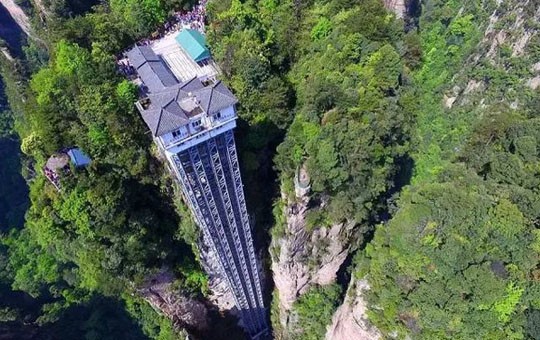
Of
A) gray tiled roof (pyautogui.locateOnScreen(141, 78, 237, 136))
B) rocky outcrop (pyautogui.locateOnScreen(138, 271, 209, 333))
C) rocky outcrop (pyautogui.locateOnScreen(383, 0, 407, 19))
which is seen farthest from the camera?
rocky outcrop (pyautogui.locateOnScreen(383, 0, 407, 19))

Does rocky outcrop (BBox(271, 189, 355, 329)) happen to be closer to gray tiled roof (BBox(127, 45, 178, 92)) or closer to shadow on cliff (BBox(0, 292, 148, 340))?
gray tiled roof (BBox(127, 45, 178, 92))

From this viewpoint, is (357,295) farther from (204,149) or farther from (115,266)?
(115,266)

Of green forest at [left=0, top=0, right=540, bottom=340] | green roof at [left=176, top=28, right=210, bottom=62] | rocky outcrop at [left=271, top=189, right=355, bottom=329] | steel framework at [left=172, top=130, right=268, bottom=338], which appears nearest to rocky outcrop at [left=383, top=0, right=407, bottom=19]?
green forest at [left=0, top=0, right=540, bottom=340]

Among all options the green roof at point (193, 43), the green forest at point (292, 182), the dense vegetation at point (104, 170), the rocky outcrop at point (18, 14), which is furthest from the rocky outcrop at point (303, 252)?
the rocky outcrop at point (18, 14)

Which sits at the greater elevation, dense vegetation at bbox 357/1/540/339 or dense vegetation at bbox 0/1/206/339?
dense vegetation at bbox 0/1/206/339

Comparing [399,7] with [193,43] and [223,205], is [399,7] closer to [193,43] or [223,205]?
[193,43]

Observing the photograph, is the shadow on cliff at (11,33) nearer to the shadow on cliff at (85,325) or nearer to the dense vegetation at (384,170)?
the shadow on cliff at (85,325)
